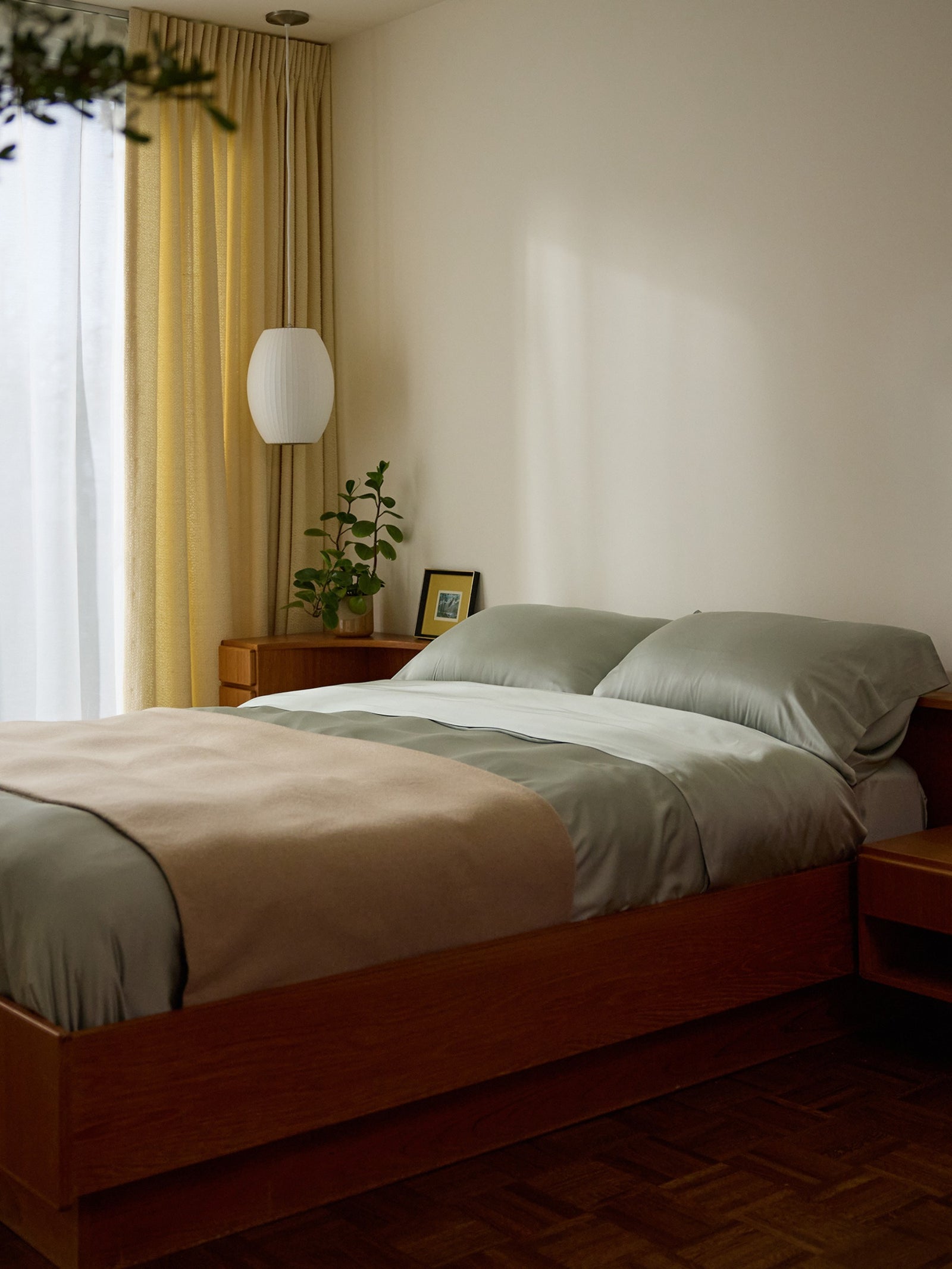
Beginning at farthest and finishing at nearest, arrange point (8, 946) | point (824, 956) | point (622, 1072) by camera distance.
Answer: point (824, 956) → point (622, 1072) → point (8, 946)

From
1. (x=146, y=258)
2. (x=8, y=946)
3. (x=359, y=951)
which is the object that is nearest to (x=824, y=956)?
(x=359, y=951)

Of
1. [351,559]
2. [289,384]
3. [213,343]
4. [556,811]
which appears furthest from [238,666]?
[556,811]

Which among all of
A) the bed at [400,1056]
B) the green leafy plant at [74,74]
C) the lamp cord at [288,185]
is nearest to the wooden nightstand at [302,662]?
the lamp cord at [288,185]

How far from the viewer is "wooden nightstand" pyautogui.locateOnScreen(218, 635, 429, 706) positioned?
4422mm

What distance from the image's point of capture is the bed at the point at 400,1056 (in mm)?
1775

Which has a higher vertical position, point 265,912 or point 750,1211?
point 265,912

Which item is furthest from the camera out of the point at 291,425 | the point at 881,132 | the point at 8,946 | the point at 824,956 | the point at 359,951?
the point at 291,425

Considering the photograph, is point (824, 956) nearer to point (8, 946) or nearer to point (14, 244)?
point (8, 946)

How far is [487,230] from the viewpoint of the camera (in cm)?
430

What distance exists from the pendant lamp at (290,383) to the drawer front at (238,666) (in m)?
Answer: 0.71

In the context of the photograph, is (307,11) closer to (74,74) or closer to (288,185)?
(288,185)

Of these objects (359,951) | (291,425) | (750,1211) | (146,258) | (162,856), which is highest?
(146,258)

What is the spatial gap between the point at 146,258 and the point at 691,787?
2913 millimetres

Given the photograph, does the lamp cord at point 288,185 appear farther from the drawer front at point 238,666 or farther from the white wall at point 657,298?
the drawer front at point 238,666
